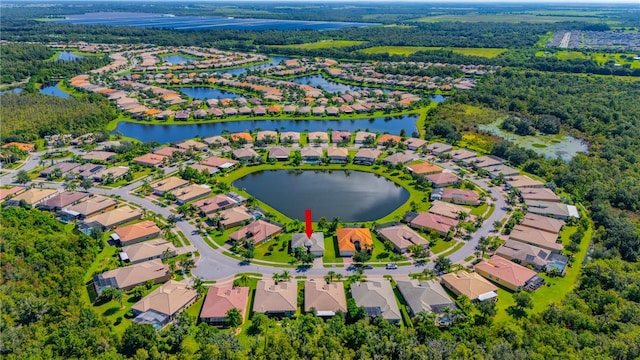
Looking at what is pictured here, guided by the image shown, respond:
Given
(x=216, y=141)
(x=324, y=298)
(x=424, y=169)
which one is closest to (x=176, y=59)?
(x=216, y=141)

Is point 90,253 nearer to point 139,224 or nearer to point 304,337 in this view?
point 139,224

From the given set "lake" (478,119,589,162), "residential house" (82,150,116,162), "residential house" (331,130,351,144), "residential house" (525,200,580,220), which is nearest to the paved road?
"residential house" (525,200,580,220)

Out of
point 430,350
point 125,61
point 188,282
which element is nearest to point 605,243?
point 430,350

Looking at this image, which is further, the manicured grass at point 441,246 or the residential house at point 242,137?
the residential house at point 242,137

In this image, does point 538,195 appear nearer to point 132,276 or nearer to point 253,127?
point 132,276

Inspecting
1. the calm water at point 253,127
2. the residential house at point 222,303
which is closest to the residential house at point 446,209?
the residential house at point 222,303

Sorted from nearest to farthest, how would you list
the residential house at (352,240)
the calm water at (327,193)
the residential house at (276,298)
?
the residential house at (276,298), the residential house at (352,240), the calm water at (327,193)

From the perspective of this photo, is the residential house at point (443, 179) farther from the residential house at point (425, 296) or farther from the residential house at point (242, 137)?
the residential house at point (242, 137)

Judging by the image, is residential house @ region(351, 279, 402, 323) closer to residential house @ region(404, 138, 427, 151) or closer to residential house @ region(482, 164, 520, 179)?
residential house @ region(482, 164, 520, 179)
